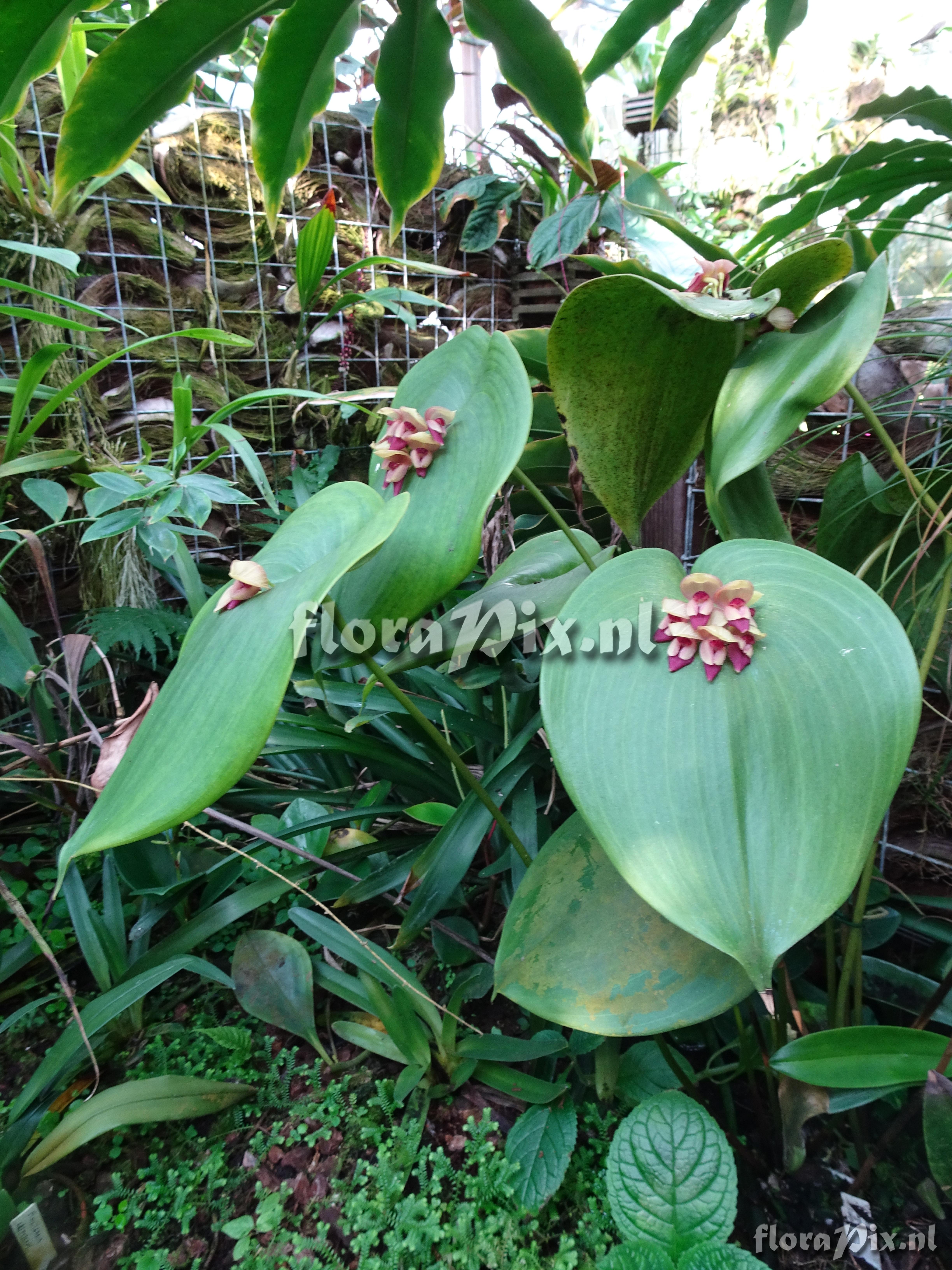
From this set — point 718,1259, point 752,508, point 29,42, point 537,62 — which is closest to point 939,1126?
point 718,1259

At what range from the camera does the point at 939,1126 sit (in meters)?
0.43

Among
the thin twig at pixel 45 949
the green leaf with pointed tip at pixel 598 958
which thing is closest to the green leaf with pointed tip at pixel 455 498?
the green leaf with pointed tip at pixel 598 958

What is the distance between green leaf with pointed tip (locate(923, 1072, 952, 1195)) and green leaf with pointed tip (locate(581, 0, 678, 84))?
0.90 m

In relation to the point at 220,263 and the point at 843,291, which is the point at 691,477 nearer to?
the point at 843,291

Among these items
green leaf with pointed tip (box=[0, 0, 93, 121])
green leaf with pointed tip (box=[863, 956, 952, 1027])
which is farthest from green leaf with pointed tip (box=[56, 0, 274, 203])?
green leaf with pointed tip (box=[863, 956, 952, 1027])

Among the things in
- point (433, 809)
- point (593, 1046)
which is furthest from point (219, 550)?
point (593, 1046)

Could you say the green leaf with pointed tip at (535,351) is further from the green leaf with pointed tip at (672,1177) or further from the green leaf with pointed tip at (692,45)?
the green leaf with pointed tip at (672,1177)

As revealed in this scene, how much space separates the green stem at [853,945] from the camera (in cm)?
53

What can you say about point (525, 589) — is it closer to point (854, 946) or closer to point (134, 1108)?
point (854, 946)

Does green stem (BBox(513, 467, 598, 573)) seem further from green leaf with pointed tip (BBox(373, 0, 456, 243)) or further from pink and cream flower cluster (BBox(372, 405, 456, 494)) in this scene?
green leaf with pointed tip (BBox(373, 0, 456, 243))

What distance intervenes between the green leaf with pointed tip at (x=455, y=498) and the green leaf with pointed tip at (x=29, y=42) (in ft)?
1.34

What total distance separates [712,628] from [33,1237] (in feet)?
2.36

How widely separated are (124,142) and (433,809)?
2.43 feet

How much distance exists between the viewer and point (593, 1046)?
0.61 metres
